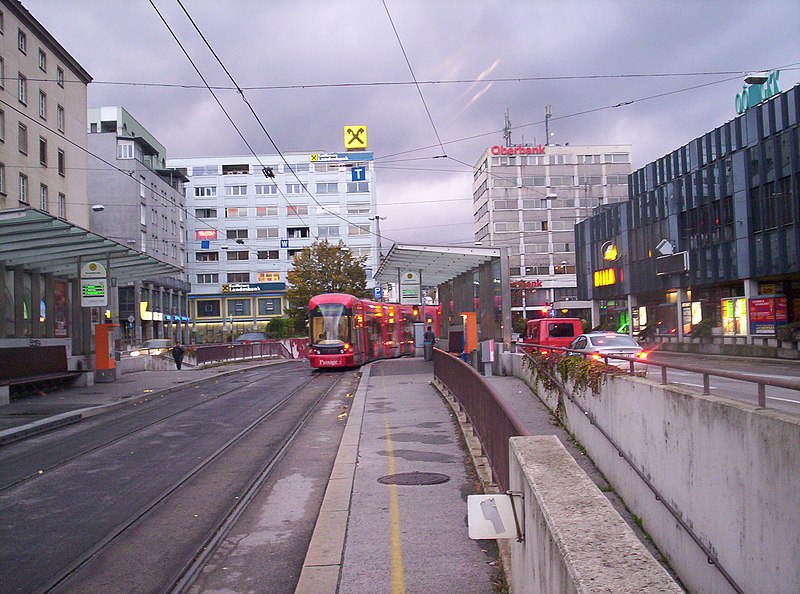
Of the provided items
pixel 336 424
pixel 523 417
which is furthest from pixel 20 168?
pixel 523 417

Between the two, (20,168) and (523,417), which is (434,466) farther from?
(20,168)

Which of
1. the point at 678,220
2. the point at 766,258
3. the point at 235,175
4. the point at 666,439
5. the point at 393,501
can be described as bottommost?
the point at 393,501

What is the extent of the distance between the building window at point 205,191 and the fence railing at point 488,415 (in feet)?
246

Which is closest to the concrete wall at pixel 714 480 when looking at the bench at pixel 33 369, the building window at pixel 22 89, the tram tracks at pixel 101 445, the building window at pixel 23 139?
the tram tracks at pixel 101 445

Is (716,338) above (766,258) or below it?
below

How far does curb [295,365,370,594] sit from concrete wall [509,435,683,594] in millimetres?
1739

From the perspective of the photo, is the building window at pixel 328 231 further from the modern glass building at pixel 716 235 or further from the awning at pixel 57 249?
the awning at pixel 57 249

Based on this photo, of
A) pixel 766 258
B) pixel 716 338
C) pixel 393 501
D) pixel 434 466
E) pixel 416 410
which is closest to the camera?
pixel 393 501

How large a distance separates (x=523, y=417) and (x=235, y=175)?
76437mm

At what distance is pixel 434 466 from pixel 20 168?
114ft

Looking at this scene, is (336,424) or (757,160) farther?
Result: (757,160)

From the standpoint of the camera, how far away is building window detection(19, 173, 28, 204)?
128 ft

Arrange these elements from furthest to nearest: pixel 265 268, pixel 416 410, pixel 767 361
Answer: pixel 265 268 → pixel 767 361 → pixel 416 410

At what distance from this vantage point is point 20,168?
3884 centimetres
